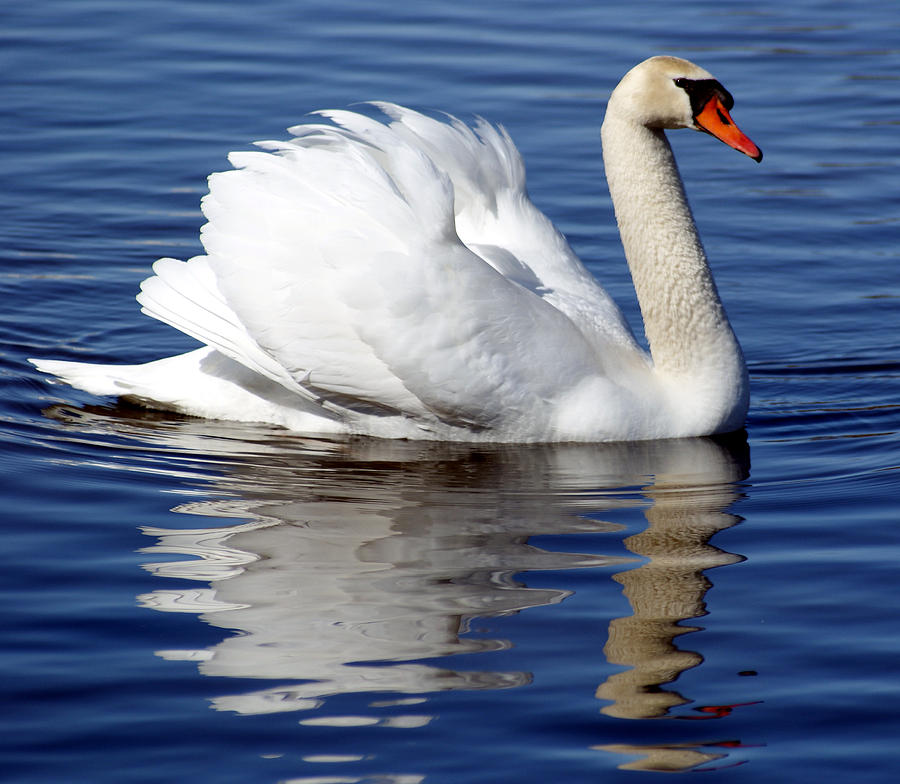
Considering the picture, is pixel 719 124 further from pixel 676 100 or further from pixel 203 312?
pixel 203 312

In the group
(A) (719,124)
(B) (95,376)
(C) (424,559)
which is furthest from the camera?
(B) (95,376)

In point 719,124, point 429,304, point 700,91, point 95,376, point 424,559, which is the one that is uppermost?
point 700,91

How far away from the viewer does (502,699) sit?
16.2 feet

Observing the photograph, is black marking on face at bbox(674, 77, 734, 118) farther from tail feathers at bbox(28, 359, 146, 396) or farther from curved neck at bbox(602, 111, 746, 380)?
tail feathers at bbox(28, 359, 146, 396)

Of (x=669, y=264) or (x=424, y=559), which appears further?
(x=669, y=264)

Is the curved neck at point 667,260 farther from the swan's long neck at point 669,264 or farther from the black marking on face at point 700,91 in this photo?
the black marking on face at point 700,91

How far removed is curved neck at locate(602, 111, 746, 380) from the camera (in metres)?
7.50

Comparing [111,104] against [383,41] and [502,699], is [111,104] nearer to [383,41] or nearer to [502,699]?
[383,41]

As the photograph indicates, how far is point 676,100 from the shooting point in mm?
7285

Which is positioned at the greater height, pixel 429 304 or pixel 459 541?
pixel 429 304

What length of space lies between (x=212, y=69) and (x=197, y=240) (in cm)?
337

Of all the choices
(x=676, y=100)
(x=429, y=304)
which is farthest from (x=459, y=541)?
(x=676, y=100)

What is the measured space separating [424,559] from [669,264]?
228cm

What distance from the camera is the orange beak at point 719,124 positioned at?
7352mm
